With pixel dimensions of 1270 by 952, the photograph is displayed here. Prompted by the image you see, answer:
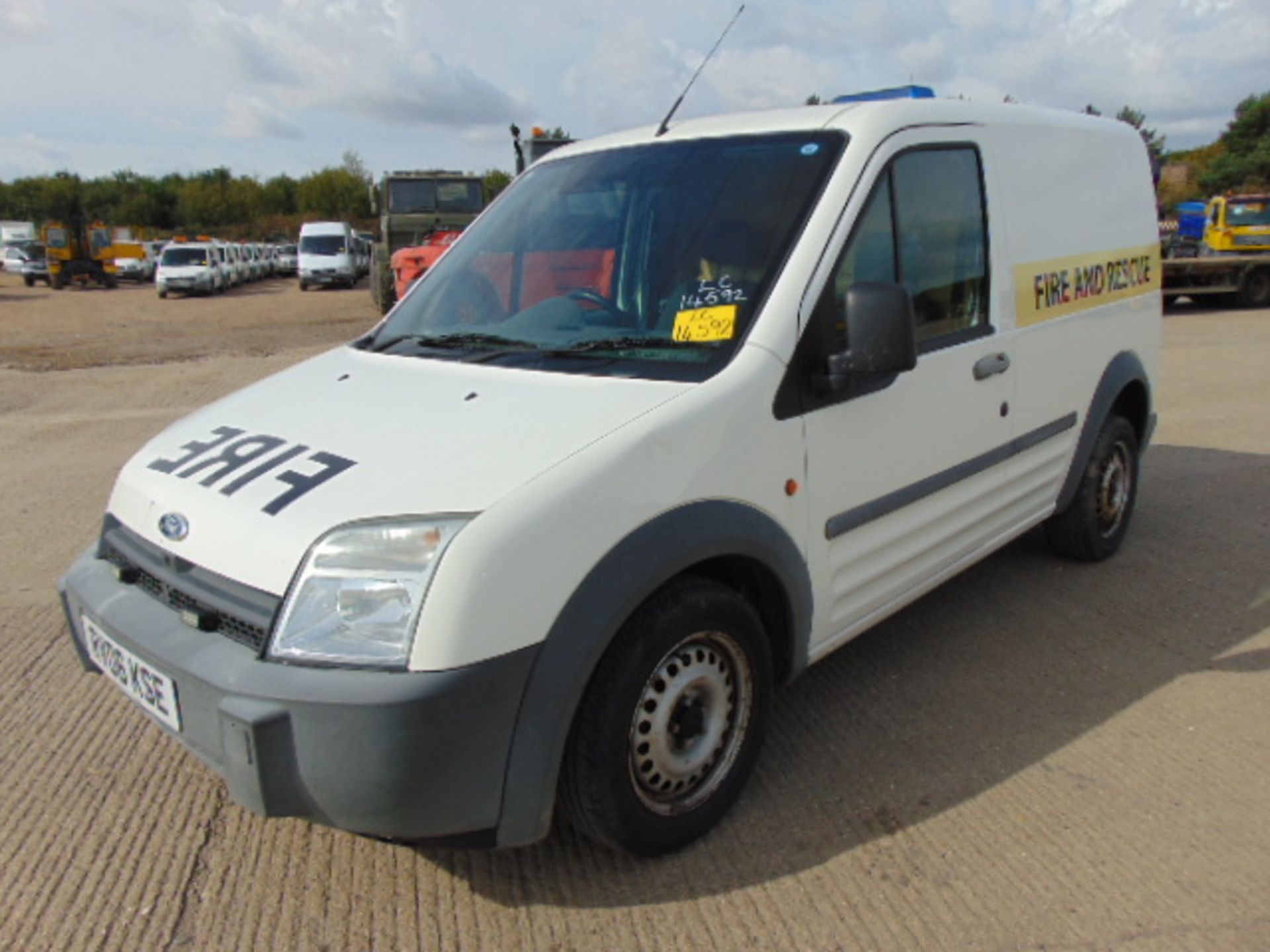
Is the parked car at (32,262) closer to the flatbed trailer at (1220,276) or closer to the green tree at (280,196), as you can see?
the flatbed trailer at (1220,276)

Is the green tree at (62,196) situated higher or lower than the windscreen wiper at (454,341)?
higher

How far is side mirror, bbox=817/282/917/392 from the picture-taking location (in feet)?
8.57

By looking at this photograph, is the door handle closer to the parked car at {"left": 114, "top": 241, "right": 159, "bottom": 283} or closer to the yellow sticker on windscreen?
the yellow sticker on windscreen

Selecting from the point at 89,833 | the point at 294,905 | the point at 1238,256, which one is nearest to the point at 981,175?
the point at 294,905

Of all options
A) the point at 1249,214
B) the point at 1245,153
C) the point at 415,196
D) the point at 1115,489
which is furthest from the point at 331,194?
the point at 1115,489

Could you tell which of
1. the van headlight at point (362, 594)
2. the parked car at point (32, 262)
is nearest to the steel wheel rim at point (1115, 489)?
the van headlight at point (362, 594)

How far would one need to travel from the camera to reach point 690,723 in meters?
2.64

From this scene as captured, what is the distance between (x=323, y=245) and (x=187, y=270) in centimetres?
492

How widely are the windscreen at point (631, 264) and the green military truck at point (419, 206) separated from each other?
1492 centimetres

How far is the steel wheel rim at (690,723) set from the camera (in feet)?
8.29

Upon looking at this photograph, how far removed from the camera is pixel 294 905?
2520mm

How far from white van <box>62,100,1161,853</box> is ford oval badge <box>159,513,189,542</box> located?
0.05 ft

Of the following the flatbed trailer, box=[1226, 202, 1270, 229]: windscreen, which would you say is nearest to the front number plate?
the flatbed trailer

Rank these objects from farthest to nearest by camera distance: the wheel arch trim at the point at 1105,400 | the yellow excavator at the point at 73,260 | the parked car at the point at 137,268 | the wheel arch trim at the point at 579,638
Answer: the parked car at the point at 137,268 < the yellow excavator at the point at 73,260 < the wheel arch trim at the point at 1105,400 < the wheel arch trim at the point at 579,638
